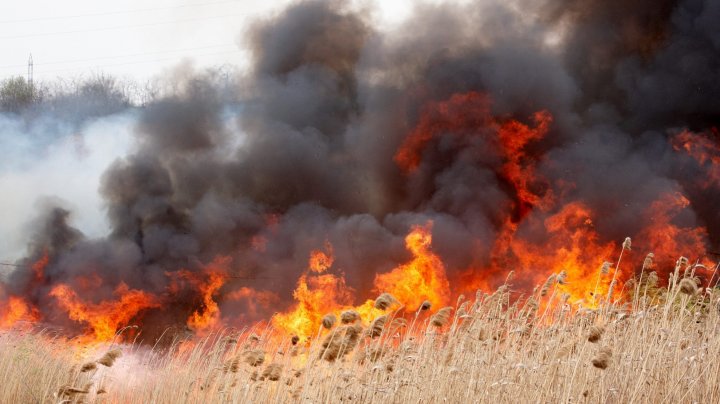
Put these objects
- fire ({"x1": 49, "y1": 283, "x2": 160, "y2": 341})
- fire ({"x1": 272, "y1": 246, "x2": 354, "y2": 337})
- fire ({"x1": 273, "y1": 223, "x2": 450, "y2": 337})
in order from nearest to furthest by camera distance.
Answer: fire ({"x1": 272, "y1": 246, "x2": 354, "y2": 337}), fire ({"x1": 273, "y1": 223, "x2": 450, "y2": 337}), fire ({"x1": 49, "y1": 283, "x2": 160, "y2": 341})

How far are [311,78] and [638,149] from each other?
26.9 feet

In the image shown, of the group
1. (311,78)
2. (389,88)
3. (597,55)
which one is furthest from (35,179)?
(597,55)

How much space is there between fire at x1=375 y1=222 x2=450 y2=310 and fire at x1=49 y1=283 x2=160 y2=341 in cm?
462

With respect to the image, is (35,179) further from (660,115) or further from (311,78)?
(660,115)

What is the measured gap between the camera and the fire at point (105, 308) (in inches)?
565

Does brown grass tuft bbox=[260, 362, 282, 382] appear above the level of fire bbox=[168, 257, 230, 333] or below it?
below

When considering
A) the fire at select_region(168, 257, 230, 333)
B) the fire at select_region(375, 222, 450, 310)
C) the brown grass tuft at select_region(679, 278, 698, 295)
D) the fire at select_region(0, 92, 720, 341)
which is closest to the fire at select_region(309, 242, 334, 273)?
the fire at select_region(0, 92, 720, 341)

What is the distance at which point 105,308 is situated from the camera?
14.5 meters

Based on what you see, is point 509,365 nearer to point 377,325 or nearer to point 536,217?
point 377,325

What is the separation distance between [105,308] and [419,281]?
6.00m

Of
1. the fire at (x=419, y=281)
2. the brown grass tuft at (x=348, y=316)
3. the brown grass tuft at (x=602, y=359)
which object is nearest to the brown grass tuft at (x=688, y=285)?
the brown grass tuft at (x=602, y=359)

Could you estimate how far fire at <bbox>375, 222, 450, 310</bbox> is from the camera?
14523mm

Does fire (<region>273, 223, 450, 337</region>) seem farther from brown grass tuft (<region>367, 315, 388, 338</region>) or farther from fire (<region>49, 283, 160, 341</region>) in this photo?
brown grass tuft (<region>367, 315, 388, 338</region>)

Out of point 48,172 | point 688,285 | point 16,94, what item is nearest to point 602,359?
point 688,285
